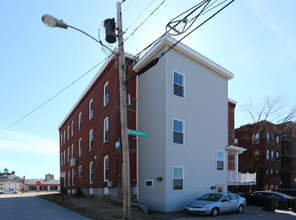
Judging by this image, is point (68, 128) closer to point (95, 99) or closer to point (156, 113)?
point (95, 99)

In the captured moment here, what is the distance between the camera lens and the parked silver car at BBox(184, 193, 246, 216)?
45.4ft

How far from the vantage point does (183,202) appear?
16328 millimetres

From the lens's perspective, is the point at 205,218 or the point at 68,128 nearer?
the point at 205,218

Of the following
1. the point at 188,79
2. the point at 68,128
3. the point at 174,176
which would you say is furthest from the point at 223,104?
the point at 68,128

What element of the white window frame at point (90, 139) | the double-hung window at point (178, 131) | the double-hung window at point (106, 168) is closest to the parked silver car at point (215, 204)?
the double-hung window at point (178, 131)

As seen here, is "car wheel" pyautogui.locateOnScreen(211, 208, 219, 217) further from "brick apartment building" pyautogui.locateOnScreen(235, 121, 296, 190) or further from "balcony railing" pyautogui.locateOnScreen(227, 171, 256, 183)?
"brick apartment building" pyautogui.locateOnScreen(235, 121, 296, 190)

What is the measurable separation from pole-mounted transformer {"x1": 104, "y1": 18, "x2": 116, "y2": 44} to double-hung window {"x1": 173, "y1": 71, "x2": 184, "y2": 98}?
7.95 metres

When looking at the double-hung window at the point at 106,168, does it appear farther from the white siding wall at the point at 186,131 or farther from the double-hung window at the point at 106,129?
the white siding wall at the point at 186,131

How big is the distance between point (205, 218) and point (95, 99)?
1524cm

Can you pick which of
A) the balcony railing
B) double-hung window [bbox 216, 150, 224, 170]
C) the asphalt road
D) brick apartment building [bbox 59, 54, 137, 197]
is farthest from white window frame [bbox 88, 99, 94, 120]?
the balcony railing

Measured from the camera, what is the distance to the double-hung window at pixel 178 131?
17.0 meters

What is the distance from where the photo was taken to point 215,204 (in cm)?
1404

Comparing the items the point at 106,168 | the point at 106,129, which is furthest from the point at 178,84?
the point at 106,168

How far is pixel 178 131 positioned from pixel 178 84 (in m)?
3.34
